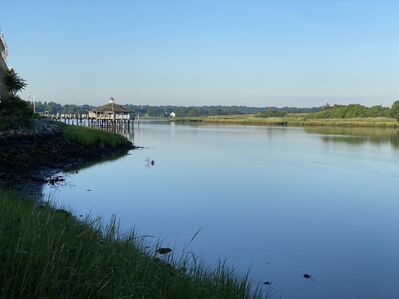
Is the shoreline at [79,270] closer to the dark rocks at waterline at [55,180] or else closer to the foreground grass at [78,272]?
the foreground grass at [78,272]

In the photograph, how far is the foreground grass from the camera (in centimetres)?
484

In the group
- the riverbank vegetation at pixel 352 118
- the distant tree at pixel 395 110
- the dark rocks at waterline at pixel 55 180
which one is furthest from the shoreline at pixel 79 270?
the distant tree at pixel 395 110

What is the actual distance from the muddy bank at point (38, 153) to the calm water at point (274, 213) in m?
1.74

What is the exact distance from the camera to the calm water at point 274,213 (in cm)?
1184

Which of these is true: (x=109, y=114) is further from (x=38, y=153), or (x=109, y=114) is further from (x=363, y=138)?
(x=38, y=153)

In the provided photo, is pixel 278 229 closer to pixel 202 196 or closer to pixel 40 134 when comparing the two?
pixel 202 196

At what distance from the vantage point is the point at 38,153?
29047mm

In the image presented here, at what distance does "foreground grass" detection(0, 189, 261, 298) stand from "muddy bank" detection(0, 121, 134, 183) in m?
12.9

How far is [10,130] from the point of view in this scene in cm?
3005

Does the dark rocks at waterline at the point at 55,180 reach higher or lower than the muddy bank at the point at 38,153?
lower

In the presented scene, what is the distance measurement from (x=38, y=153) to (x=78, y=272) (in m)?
25.3

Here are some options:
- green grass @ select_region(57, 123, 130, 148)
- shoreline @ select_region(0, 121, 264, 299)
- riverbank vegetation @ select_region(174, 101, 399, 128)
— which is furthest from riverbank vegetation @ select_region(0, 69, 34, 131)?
riverbank vegetation @ select_region(174, 101, 399, 128)

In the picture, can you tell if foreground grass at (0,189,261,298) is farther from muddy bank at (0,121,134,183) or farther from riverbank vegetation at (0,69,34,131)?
riverbank vegetation at (0,69,34,131)

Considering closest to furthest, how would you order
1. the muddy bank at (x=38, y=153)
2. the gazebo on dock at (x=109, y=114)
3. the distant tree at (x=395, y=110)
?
the muddy bank at (x=38, y=153), the gazebo on dock at (x=109, y=114), the distant tree at (x=395, y=110)
